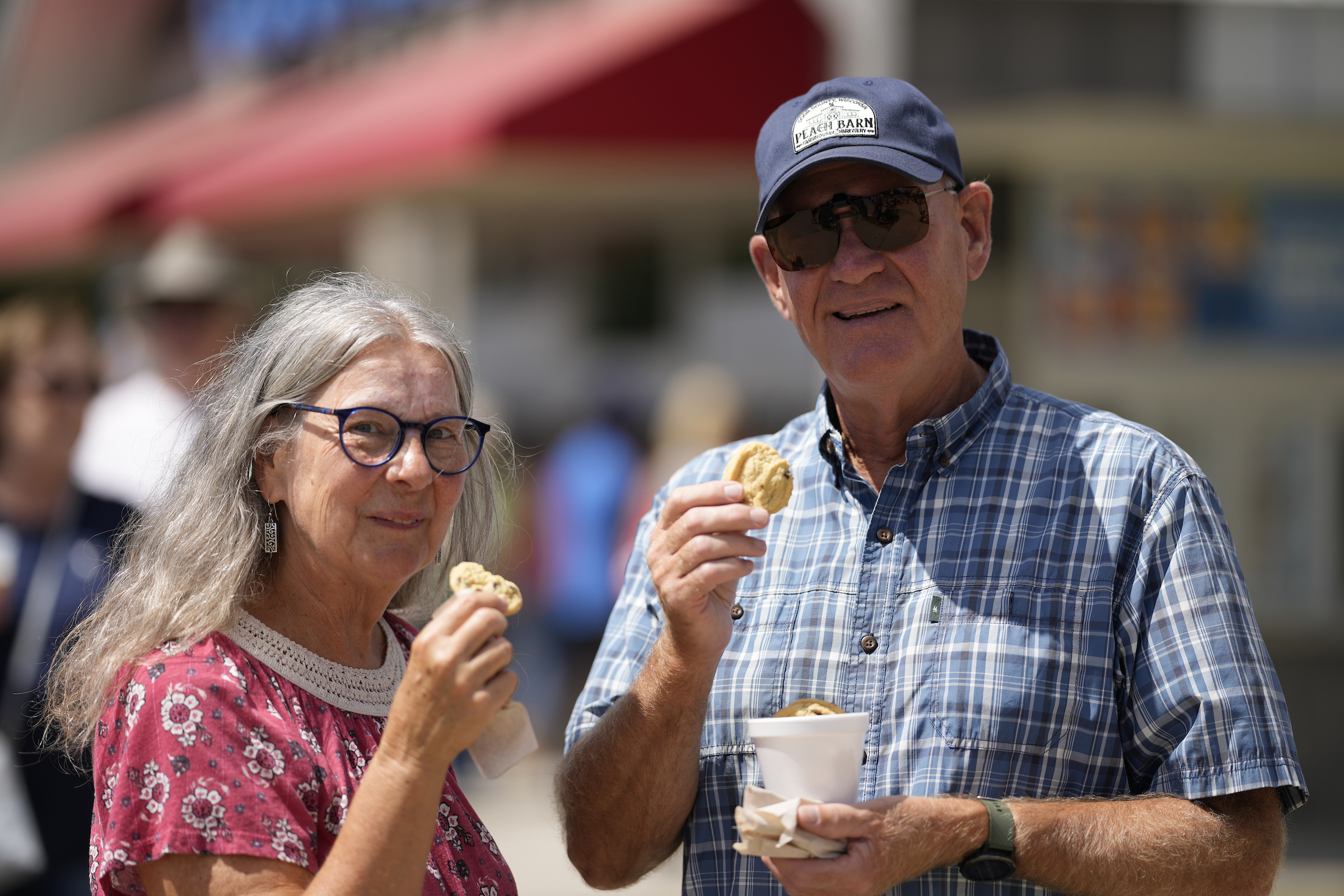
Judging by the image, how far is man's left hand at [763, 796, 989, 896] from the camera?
6.65 feet

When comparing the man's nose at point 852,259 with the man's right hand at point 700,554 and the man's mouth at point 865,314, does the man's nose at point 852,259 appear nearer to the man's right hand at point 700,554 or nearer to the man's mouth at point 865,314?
the man's mouth at point 865,314

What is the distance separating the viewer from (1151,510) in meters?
2.32

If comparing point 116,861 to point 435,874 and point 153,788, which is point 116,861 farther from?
point 435,874

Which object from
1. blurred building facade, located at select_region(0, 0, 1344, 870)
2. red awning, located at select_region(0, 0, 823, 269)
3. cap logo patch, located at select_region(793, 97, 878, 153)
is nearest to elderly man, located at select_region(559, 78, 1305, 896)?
cap logo patch, located at select_region(793, 97, 878, 153)

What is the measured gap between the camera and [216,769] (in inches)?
77.8

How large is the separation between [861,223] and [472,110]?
580cm

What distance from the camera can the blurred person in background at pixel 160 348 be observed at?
5.03 meters

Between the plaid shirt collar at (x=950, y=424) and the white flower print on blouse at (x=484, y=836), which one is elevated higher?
the plaid shirt collar at (x=950, y=424)

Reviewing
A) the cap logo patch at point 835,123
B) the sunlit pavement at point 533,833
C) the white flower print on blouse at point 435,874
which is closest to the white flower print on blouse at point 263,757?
the white flower print on blouse at point 435,874

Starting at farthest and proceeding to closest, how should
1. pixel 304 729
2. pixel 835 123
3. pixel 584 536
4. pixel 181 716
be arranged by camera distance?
pixel 584 536 < pixel 835 123 < pixel 304 729 < pixel 181 716

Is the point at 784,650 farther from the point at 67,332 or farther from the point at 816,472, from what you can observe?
the point at 67,332

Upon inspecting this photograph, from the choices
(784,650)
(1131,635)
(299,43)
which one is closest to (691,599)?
(784,650)

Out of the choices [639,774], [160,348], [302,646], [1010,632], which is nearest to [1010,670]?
[1010,632]

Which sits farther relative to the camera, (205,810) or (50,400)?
(50,400)
